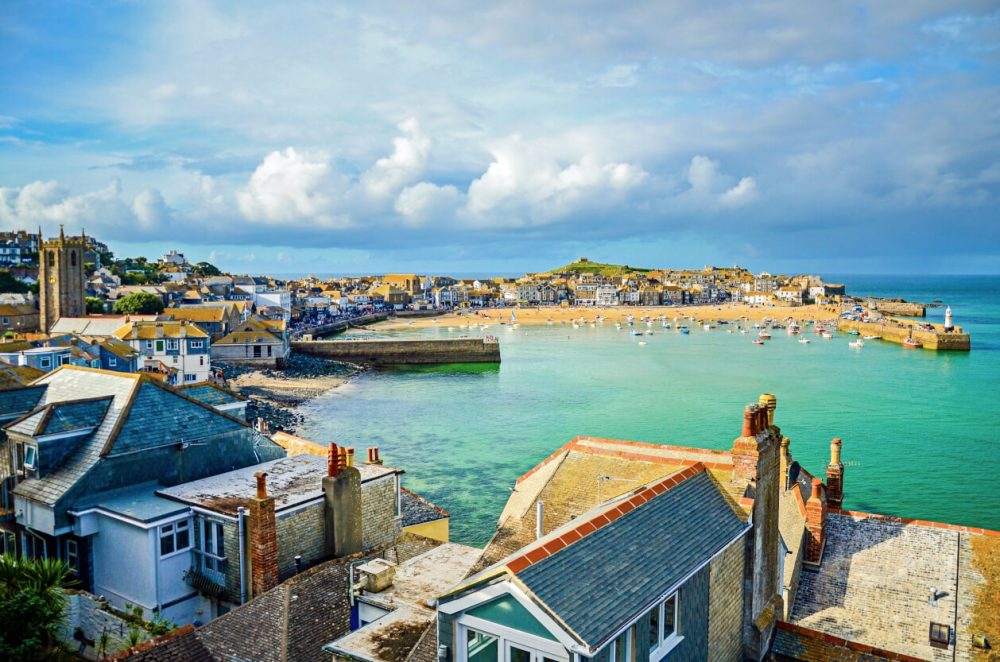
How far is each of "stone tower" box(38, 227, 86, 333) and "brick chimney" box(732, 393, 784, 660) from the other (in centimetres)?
7171

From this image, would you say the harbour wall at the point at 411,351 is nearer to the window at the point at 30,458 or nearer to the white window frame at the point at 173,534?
the window at the point at 30,458

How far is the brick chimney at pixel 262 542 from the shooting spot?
1057 centimetres

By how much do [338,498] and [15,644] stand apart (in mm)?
4698

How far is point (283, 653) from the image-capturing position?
860cm

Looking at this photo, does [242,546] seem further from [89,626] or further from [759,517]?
[759,517]

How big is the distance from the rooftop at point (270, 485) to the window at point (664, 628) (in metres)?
6.97

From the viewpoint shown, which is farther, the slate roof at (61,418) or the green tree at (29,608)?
the slate roof at (61,418)

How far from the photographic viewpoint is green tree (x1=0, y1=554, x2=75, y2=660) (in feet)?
29.3

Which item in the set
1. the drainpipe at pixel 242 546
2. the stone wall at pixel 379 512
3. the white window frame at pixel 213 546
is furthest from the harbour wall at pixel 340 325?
the drainpipe at pixel 242 546

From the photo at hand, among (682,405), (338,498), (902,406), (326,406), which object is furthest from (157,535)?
(902,406)

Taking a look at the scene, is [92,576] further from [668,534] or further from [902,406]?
[902,406]

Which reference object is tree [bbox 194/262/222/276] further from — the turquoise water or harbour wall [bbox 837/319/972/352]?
harbour wall [bbox 837/319/972/352]

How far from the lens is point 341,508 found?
12.2m

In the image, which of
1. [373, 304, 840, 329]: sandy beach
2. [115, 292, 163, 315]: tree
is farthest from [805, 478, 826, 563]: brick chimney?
[373, 304, 840, 329]: sandy beach
